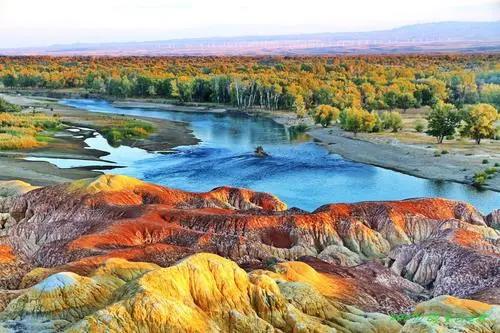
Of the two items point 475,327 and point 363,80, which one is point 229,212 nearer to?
point 475,327

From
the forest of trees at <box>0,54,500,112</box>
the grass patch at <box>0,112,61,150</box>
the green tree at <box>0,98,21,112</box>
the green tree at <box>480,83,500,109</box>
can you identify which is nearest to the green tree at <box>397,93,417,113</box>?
the forest of trees at <box>0,54,500,112</box>

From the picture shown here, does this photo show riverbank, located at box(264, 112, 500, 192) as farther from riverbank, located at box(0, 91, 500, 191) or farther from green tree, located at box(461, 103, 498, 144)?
green tree, located at box(461, 103, 498, 144)

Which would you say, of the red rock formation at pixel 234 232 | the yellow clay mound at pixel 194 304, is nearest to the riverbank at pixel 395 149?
the red rock formation at pixel 234 232

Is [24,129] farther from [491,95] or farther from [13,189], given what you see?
[491,95]

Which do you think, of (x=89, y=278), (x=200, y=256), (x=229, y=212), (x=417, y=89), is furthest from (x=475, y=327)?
(x=417, y=89)

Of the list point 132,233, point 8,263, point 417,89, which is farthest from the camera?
point 417,89

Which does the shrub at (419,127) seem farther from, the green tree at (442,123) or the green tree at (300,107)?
the green tree at (300,107)

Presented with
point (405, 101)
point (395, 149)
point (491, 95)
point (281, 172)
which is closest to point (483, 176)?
point (395, 149)
